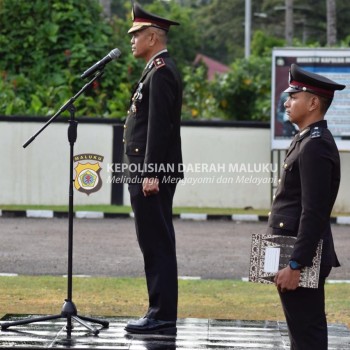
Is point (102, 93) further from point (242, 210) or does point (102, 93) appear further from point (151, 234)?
point (151, 234)

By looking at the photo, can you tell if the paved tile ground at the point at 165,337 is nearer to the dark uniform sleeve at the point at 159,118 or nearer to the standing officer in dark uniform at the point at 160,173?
the standing officer in dark uniform at the point at 160,173

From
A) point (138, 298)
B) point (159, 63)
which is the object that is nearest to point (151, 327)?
point (159, 63)

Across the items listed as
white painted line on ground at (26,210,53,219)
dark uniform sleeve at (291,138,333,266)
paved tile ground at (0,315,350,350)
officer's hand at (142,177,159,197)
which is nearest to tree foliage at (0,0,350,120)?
white painted line on ground at (26,210,53,219)

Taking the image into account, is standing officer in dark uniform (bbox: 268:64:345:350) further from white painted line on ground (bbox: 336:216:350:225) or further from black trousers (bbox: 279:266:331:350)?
white painted line on ground (bbox: 336:216:350:225)

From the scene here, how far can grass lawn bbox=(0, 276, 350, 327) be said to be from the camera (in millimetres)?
10141

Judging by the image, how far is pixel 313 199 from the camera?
6.22m

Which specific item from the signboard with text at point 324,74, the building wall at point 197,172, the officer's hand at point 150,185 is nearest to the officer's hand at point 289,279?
the officer's hand at point 150,185

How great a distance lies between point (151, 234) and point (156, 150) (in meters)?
0.57

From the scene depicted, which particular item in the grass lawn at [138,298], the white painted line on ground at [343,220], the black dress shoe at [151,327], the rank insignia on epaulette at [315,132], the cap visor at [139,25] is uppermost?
the cap visor at [139,25]

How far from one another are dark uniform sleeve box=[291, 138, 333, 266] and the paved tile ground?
159 centimetres

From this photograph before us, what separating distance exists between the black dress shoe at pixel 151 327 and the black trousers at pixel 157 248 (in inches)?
1.5

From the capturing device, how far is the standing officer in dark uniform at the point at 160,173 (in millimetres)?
8047

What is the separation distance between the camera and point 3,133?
21.1m

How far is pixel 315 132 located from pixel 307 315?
0.93 meters
